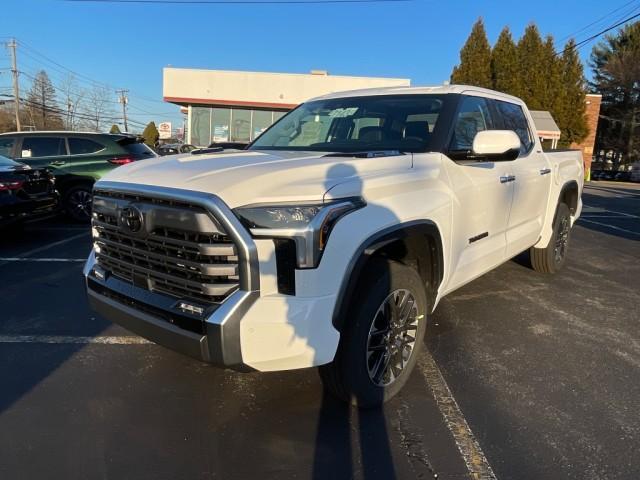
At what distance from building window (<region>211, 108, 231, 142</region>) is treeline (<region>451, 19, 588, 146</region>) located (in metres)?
15.5

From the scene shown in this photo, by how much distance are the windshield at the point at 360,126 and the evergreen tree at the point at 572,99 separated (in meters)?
32.2

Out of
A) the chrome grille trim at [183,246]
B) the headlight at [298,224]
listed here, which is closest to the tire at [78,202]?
the chrome grille trim at [183,246]

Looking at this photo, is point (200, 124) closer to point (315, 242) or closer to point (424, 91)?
point (424, 91)

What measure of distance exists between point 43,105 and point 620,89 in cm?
6531

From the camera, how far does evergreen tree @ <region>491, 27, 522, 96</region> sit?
103 ft

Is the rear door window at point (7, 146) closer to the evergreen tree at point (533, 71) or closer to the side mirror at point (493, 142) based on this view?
the side mirror at point (493, 142)

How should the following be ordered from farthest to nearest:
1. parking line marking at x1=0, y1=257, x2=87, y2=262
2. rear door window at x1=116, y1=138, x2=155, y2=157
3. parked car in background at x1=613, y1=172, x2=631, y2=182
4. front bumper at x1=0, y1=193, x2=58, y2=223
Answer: parked car in background at x1=613, y1=172, x2=631, y2=182 → rear door window at x1=116, y1=138, x2=155, y2=157 → front bumper at x1=0, y1=193, x2=58, y2=223 → parking line marking at x1=0, y1=257, x2=87, y2=262

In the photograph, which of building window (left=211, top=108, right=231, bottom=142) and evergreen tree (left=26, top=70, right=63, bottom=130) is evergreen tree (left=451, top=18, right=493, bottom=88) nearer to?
building window (left=211, top=108, right=231, bottom=142)

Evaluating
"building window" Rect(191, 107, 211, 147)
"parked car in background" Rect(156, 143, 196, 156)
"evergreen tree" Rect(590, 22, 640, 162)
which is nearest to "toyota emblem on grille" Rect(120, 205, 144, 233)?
"parked car in background" Rect(156, 143, 196, 156)

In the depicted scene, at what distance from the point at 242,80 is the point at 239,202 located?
85.9ft

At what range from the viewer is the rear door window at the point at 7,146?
9367 millimetres

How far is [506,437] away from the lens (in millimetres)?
2709

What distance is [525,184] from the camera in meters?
4.47

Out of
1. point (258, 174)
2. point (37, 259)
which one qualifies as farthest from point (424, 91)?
point (37, 259)
